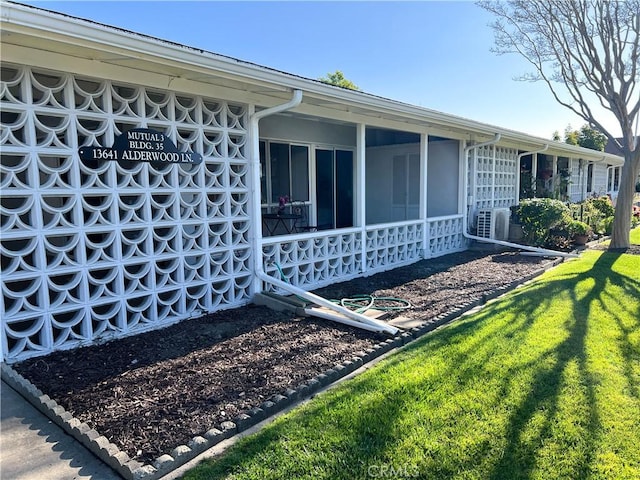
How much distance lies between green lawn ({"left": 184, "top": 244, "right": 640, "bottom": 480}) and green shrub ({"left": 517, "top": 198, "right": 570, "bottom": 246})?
630cm

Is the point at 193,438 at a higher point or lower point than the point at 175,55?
lower

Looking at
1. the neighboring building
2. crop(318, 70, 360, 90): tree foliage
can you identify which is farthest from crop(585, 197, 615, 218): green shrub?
crop(318, 70, 360, 90): tree foliage

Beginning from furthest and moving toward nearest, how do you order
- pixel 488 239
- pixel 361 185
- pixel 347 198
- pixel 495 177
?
pixel 495 177 < pixel 347 198 < pixel 488 239 < pixel 361 185

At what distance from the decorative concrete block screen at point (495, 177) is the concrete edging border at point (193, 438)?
8.01 meters

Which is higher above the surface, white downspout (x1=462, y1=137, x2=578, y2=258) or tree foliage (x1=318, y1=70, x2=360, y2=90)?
tree foliage (x1=318, y1=70, x2=360, y2=90)

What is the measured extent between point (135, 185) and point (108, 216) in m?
0.45

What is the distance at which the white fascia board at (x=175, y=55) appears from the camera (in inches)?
137

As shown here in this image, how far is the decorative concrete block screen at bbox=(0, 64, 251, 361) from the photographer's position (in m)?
4.25

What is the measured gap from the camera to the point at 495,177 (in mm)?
12492

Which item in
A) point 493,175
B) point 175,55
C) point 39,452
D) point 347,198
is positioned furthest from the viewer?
point 493,175

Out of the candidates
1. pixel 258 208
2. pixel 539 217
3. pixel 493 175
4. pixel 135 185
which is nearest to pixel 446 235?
pixel 539 217

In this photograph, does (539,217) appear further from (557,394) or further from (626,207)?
(557,394)

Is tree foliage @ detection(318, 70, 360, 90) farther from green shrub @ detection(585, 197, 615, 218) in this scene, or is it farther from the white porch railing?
the white porch railing

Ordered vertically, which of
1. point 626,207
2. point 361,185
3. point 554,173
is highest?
point 554,173
